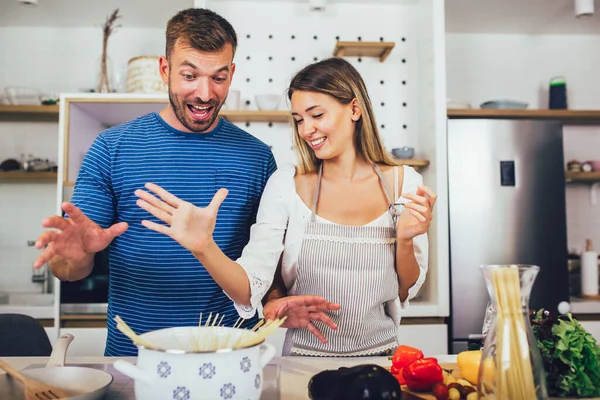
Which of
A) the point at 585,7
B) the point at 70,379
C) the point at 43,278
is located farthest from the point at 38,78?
the point at 585,7

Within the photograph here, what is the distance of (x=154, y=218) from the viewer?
5.08 ft

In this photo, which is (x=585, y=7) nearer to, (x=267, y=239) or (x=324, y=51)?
(x=324, y=51)

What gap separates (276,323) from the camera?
79 centimetres

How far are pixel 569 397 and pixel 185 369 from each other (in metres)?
0.66

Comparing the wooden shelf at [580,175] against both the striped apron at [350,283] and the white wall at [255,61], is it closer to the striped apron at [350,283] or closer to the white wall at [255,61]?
the white wall at [255,61]

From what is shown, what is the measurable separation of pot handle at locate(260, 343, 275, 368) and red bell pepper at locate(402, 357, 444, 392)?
29 cm

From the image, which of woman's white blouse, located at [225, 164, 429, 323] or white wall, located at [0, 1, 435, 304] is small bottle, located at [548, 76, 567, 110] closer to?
white wall, located at [0, 1, 435, 304]

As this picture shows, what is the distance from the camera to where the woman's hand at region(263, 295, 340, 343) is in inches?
51.7

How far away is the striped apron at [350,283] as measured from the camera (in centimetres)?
146

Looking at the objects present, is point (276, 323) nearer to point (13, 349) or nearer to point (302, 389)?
point (302, 389)

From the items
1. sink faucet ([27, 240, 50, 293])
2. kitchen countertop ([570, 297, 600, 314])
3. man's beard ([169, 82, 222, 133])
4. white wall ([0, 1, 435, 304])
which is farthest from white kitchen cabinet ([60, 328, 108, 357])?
kitchen countertop ([570, 297, 600, 314])

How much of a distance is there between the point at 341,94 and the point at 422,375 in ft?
2.94

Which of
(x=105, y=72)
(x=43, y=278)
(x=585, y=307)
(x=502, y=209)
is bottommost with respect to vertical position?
(x=585, y=307)

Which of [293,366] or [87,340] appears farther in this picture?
[87,340]
